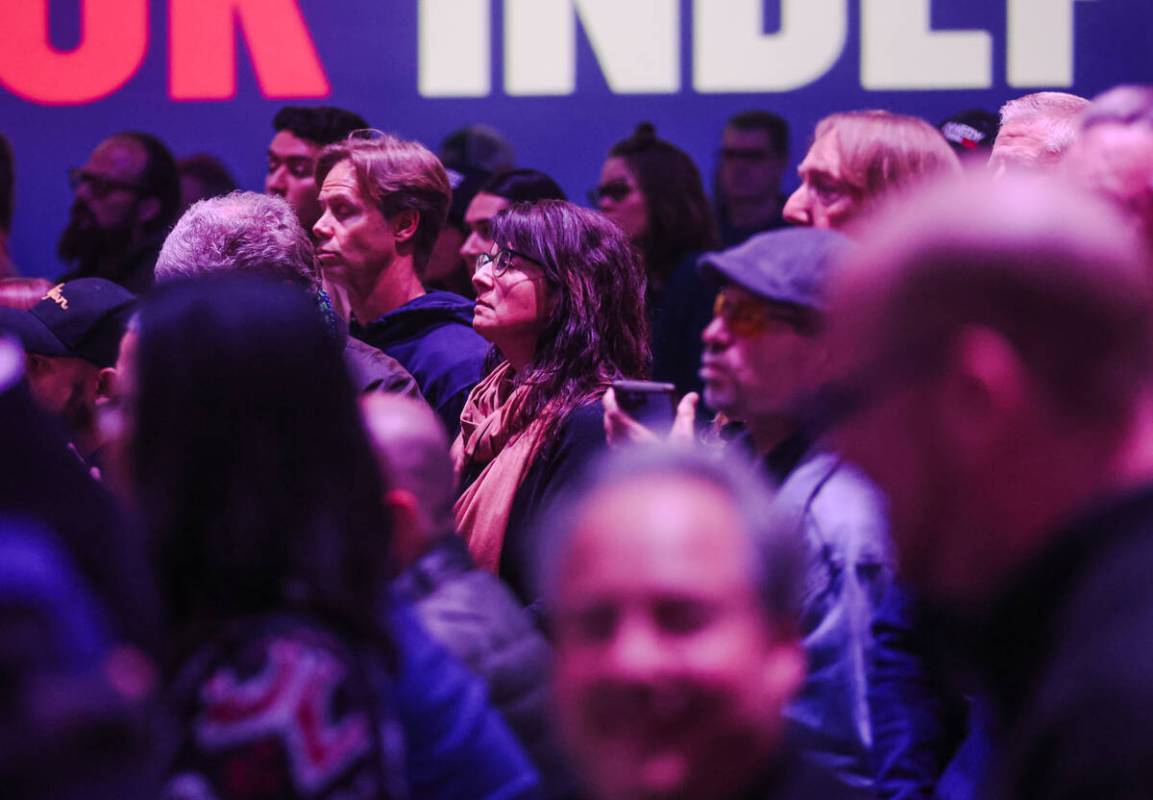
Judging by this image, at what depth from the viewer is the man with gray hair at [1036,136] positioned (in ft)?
11.1

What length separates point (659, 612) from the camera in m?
1.50

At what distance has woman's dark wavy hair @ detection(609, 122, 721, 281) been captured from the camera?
4.89 meters

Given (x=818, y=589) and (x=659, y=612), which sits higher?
(x=659, y=612)

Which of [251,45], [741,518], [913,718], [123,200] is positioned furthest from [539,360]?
[251,45]

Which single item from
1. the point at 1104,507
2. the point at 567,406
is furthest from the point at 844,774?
the point at 567,406

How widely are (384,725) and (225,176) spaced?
4.77m

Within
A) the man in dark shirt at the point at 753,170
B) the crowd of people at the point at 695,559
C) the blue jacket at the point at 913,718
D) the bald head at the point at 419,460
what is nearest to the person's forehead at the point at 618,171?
the man in dark shirt at the point at 753,170

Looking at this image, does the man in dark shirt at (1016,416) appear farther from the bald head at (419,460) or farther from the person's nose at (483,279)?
the person's nose at (483,279)

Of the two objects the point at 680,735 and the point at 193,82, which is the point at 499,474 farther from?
the point at 193,82

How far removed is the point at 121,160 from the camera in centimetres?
520

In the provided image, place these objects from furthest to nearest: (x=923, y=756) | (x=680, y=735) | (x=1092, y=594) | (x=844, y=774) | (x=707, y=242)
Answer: (x=707, y=242) < (x=923, y=756) < (x=844, y=774) < (x=680, y=735) < (x=1092, y=594)

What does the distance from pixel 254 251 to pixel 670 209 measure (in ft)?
6.53

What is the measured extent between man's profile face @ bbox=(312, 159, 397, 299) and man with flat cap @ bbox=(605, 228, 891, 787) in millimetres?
1735

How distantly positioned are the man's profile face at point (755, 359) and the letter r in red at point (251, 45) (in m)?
4.07
